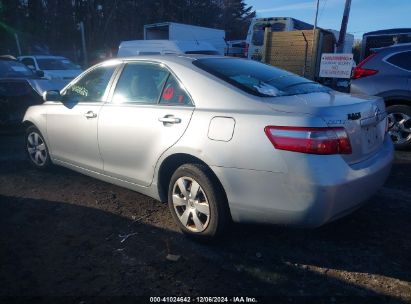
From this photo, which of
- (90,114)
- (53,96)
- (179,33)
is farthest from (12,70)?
(179,33)

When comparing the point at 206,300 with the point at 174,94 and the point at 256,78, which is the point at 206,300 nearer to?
the point at 174,94

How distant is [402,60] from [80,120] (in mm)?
4963

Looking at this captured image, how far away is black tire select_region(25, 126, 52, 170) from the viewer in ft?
16.6

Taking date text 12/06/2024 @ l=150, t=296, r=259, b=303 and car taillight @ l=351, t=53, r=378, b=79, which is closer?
date text 12/06/2024 @ l=150, t=296, r=259, b=303

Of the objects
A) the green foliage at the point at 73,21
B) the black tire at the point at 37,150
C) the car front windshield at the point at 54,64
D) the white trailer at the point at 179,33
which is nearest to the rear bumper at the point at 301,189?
the black tire at the point at 37,150

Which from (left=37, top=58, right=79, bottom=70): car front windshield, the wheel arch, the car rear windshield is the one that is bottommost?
the wheel arch

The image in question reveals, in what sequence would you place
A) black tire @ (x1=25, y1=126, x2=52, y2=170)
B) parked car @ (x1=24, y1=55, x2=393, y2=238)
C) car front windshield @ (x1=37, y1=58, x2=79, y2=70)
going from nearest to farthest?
parked car @ (x1=24, y1=55, x2=393, y2=238)
black tire @ (x1=25, y1=126, x2=52, y2=170)
car front windshield @ (x1=37, y1=58, x2=79, y2=70)

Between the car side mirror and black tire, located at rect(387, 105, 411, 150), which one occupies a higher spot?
the car side mirror

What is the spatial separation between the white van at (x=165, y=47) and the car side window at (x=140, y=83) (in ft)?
31.7

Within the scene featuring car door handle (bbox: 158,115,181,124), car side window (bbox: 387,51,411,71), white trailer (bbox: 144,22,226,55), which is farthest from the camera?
white trailer (bbox: 144,22,226,55)

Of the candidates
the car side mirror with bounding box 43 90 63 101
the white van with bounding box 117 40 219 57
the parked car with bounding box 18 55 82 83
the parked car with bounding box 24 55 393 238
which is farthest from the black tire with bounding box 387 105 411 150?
the parked car with bounding box 18 55 82 83

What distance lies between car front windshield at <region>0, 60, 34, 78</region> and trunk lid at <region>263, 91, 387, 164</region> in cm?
770

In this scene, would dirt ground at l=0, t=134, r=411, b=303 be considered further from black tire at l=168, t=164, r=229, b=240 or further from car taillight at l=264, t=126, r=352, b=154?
car taillight at l=264, t=126, r=352, b=154

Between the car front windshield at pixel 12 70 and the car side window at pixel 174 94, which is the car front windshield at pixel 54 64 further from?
the car side window at pixel 174 94
